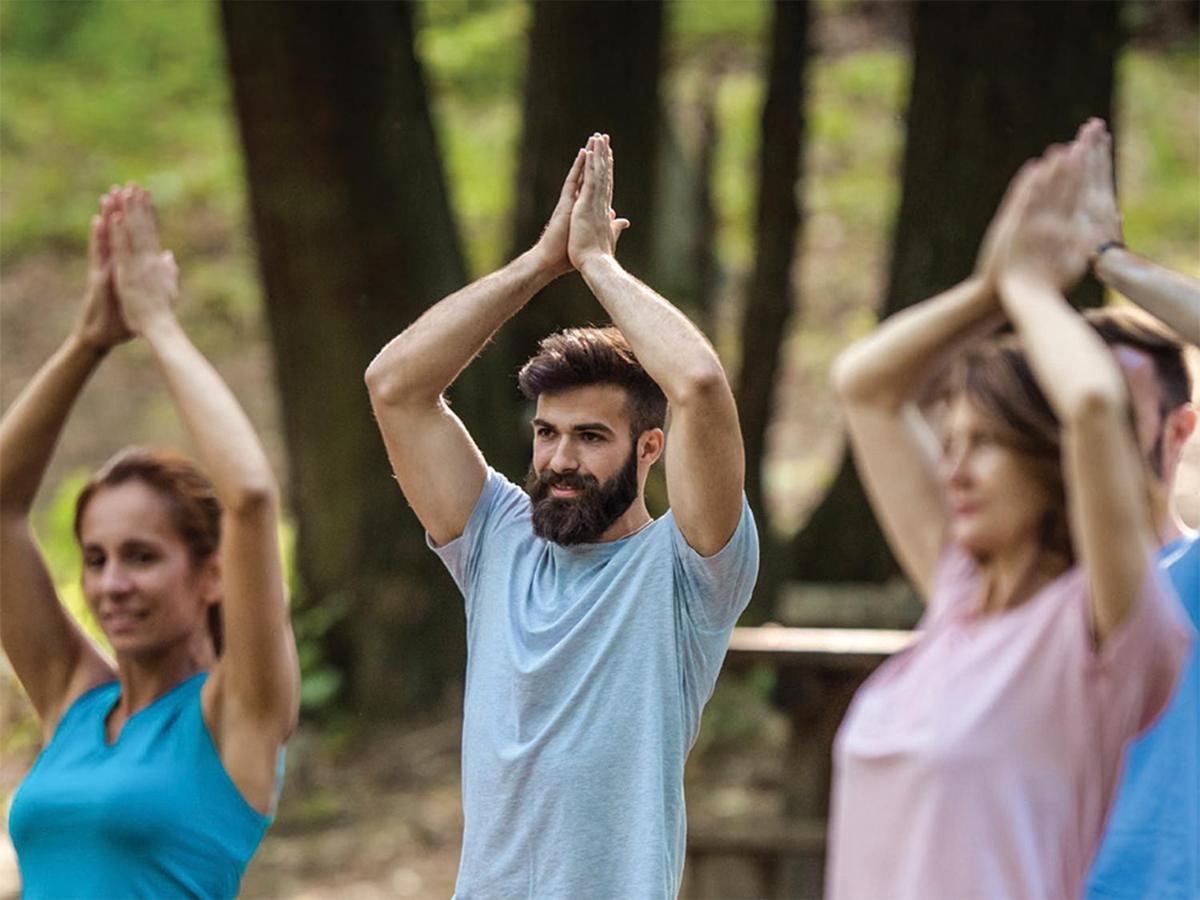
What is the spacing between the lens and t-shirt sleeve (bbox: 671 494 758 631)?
3.27 m

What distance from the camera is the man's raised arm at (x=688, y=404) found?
317 centimetres

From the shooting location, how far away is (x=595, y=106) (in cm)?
827

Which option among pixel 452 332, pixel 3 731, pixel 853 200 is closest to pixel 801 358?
pixel 853 200

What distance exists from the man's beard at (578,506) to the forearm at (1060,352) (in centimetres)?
97

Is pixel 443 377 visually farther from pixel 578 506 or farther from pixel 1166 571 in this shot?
pixel 1166 571

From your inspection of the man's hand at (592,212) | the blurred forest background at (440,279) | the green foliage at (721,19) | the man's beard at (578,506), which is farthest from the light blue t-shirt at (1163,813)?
the green foliage at (721,19)

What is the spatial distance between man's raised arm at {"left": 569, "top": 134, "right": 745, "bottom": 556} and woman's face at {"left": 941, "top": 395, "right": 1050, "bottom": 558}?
633 millimetres

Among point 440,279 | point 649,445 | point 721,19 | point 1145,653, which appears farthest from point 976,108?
point 721,19

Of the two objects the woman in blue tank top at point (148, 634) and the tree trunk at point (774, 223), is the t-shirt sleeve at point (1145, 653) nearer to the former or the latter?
the woman in blue tank top at point (148, 634)

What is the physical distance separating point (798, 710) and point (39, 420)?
343 cm

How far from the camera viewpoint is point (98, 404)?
551 inches

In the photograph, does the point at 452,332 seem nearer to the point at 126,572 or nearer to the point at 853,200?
the point at 126,572

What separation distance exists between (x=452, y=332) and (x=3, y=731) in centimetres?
617

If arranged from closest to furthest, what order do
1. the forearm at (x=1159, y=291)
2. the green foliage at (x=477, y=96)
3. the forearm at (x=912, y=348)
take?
the forearm at (x=912, y=348)
the forearm at (x=1159, y=291)
the green foliage at (x=477, y=96)
